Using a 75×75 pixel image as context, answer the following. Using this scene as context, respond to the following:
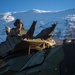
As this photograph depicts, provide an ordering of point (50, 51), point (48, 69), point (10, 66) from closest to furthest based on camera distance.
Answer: point (48, 69) < point (50, 51) < point (10, 66)

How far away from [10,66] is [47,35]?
8.93 ft

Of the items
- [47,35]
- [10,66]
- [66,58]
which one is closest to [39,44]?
[47,35]

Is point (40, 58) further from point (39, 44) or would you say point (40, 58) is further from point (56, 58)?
point (39, 44)

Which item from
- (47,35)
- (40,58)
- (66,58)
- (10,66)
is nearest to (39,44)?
(47,35)

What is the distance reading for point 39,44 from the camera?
13859 millimetres

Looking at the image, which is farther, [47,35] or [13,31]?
[13,31]

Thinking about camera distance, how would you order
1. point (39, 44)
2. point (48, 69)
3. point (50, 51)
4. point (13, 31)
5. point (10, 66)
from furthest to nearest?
point (13, 31), point (39, 44), point (10, 66), point (50, 51), point (48, 69)

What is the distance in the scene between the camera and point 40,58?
436 inches

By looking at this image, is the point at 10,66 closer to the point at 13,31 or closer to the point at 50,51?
the point at 50,51

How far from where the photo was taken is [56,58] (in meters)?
10.4

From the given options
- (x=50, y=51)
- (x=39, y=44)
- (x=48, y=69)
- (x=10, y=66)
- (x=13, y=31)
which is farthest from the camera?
(x=13, y=31)

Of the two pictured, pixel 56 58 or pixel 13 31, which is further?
pixel 13 31

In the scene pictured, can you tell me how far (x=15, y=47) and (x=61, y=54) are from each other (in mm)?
3999

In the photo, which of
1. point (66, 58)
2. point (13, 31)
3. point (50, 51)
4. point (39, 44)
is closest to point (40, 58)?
point (50, 51)
